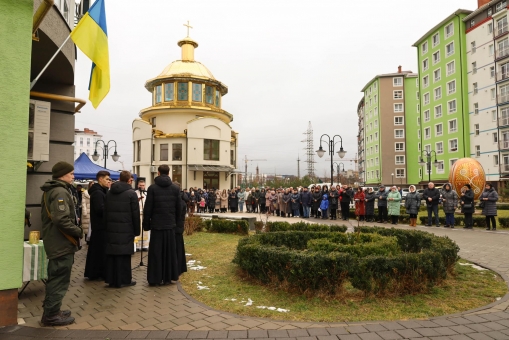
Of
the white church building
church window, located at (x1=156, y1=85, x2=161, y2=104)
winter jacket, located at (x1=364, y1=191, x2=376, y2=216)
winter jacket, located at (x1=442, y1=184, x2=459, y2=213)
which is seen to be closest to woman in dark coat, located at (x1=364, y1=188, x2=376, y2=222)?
winter jacket, located at (x1=364, y1=191, x2=376, y2=216)

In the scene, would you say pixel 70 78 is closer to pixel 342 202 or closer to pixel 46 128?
pixel 46 128

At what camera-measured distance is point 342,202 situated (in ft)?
65.4

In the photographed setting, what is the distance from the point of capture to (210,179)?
40.5m

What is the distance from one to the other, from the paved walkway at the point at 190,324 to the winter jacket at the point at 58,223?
38.2 inches

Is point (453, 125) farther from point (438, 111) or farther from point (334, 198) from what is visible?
point (334, 198)

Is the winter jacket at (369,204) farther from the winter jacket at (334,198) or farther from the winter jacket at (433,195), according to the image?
the winter jacket at (433,195)

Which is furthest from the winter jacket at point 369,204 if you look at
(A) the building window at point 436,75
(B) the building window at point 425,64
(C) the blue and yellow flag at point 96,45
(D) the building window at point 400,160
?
(D) the building window at point 400,160

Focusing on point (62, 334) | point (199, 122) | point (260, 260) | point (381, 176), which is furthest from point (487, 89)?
point (62, 334)

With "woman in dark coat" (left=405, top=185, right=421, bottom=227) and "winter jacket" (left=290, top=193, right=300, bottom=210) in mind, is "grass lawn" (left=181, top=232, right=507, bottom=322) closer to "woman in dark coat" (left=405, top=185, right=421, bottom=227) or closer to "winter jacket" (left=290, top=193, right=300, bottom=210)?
"woman in dark coat" (left=405, top=185, right=421, bottom=227)

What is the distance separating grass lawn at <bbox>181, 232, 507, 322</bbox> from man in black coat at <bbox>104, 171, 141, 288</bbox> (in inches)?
45.1

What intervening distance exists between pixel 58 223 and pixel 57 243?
31cm

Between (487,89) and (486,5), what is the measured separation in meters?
9.74

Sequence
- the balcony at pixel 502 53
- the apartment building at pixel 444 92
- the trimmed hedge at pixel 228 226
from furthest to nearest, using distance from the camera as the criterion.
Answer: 1. the apartment building at pixel 444 92
2. the balcony at pixel 502 53
3. the trimmed hedge at pixel 228 226

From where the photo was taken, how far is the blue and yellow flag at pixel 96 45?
642 centimetres
